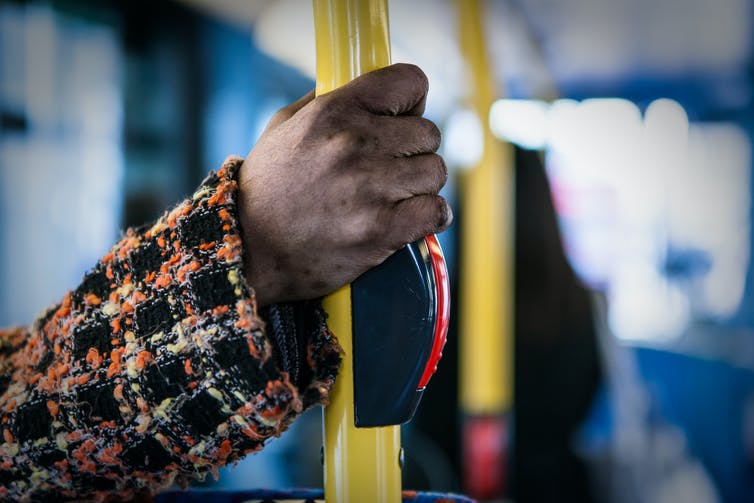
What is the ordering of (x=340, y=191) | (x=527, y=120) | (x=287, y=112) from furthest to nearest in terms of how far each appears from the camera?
(x=527, y=120) < (x=287, y=112) < (x=340, y=191)

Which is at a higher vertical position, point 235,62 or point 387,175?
point 235,62

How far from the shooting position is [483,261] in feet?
9.91

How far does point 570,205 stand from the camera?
25.8ft

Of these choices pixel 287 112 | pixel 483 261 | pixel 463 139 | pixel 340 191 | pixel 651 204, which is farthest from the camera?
pixel 651 204

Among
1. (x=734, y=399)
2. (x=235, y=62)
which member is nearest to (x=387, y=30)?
(x=235, y=62)

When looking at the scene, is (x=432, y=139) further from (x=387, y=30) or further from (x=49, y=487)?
(x=49, y=487)

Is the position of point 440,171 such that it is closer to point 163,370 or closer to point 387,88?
point 387,88

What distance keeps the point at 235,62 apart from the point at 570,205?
5298 mm

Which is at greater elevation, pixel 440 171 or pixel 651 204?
pixel 651 204

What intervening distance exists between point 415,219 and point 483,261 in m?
2.41

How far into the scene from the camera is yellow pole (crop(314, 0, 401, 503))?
2.14 feet

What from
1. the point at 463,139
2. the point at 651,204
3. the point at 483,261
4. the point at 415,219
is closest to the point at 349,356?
the point at 415,219

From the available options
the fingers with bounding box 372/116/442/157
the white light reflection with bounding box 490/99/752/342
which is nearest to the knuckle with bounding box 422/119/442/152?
the fingers with bounding box 372/116/442/157

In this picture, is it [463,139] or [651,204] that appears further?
[651,204]
